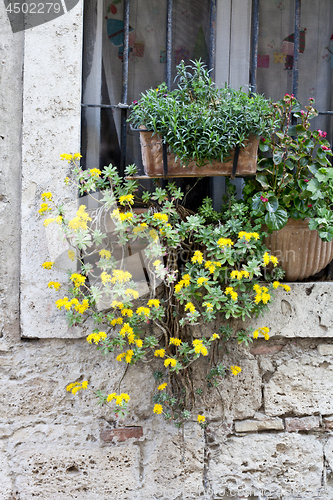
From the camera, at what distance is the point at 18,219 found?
72.5 inches

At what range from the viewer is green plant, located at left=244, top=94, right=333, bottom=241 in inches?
66.6

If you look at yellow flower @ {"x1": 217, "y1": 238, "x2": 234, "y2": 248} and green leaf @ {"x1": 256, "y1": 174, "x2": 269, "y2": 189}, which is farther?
green leaf @ {"x1": 256, "y1": 174, "x2": 269, "y2": 189}

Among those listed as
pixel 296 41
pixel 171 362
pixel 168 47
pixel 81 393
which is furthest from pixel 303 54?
pixel 81 393

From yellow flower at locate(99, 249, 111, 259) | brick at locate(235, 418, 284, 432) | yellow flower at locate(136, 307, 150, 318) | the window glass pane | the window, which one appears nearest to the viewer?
yellow flower at locate(136, 307, 150, 318)

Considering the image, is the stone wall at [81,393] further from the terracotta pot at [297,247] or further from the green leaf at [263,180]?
the green leaf at [263,180]

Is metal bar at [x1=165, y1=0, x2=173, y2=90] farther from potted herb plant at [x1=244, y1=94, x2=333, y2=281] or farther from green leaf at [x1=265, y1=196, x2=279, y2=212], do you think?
green leaf at [x1=265, y1=196, x2=279, y2=212]

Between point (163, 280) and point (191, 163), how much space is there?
1.83ft

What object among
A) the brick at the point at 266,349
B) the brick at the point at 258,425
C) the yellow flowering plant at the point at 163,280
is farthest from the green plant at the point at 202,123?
the brick at the point at 258,425

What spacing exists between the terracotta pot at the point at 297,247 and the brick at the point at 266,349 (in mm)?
401

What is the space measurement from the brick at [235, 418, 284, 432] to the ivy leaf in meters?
0.99

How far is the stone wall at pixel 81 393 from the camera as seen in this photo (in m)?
1.81

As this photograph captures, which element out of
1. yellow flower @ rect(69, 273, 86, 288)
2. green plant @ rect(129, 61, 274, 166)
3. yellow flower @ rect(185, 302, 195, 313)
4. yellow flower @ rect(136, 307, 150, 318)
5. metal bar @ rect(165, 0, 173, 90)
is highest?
metal bar @ rect(165, 0, 173, 90)

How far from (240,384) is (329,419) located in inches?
20.1

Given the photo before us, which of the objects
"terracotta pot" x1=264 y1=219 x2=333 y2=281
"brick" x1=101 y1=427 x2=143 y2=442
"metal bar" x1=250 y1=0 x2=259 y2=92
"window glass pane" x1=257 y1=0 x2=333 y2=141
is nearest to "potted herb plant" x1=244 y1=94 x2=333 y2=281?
"terracotta pot" x1=264 y1=219 x2=333 y2=281
